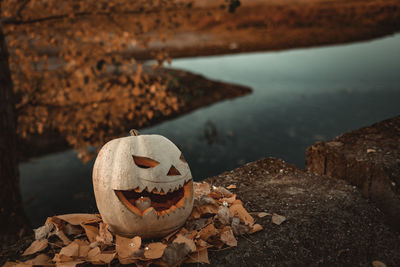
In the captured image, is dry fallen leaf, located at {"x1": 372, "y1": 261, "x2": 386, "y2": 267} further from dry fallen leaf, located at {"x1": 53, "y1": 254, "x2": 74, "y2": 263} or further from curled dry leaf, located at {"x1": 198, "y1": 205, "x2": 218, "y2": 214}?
dry fallen leaf, located at {"x1": 53, "y1": 254, "x2": 74, "y2": 263}

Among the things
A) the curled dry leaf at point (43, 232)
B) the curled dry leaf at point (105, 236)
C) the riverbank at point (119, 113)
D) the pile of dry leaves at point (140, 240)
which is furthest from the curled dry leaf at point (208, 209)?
the riverbank at point (119, 113)

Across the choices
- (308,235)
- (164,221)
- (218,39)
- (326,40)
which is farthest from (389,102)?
(218,39)

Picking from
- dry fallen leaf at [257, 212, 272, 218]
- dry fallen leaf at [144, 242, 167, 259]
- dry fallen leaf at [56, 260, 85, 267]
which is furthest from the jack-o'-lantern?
dry fallen leaf at [257, 212, 272, 218]

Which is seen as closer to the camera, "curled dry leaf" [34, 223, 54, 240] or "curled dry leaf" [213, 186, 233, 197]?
"curled dry leaf" [34, 223, 54, 240]

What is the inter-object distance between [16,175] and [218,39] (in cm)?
1758

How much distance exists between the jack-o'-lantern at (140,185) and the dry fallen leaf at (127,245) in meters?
0.07

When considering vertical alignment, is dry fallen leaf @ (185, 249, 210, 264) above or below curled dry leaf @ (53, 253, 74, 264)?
below

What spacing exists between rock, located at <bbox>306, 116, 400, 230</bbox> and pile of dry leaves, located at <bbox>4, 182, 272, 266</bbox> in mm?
1019

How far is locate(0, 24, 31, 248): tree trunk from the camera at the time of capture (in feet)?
13.5

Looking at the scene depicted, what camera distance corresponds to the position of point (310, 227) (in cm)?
248

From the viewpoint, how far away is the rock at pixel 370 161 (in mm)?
2693

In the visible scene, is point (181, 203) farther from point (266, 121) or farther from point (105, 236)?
point (266, 121)

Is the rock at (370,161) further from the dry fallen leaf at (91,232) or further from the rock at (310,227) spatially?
the dry fallen leaf at (91,232)

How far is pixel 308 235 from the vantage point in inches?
94.3
